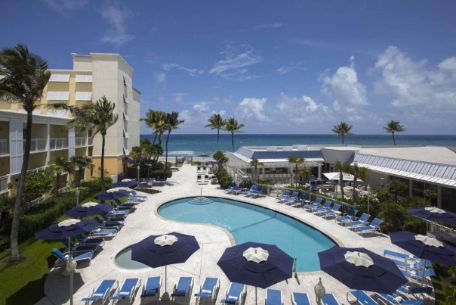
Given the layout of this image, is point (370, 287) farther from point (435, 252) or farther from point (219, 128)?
point (219, 128)

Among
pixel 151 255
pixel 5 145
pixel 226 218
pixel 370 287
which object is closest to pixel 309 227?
pixel 226 218

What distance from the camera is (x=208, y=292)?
391 inches

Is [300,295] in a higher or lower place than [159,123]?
lower

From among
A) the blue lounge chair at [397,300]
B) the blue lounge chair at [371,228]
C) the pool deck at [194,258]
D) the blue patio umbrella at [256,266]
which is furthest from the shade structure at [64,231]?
the blue lounge chair at [371,228]

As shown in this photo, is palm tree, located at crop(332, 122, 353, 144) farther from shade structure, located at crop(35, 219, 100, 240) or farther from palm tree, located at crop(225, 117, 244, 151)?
shade structure, located at crop(35, 219, 100, 240)

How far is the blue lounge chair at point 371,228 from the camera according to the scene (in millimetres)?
16922

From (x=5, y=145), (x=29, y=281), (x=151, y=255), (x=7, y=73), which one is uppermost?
(x=7, y=73)

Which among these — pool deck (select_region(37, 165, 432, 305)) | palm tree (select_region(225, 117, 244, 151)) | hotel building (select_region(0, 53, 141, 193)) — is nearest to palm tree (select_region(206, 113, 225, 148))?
palm tree (select_region(225, 117, 244, 151))

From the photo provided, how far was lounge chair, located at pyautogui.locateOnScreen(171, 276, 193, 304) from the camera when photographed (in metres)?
9.89

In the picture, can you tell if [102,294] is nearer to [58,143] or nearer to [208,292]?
[208,292]

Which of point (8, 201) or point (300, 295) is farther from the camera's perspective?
point (8, 201)

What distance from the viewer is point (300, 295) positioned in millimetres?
9789

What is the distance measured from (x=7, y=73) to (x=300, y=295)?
595 inches

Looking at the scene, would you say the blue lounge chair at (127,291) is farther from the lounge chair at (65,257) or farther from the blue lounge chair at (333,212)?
the blue lounge chair at (333,212)
